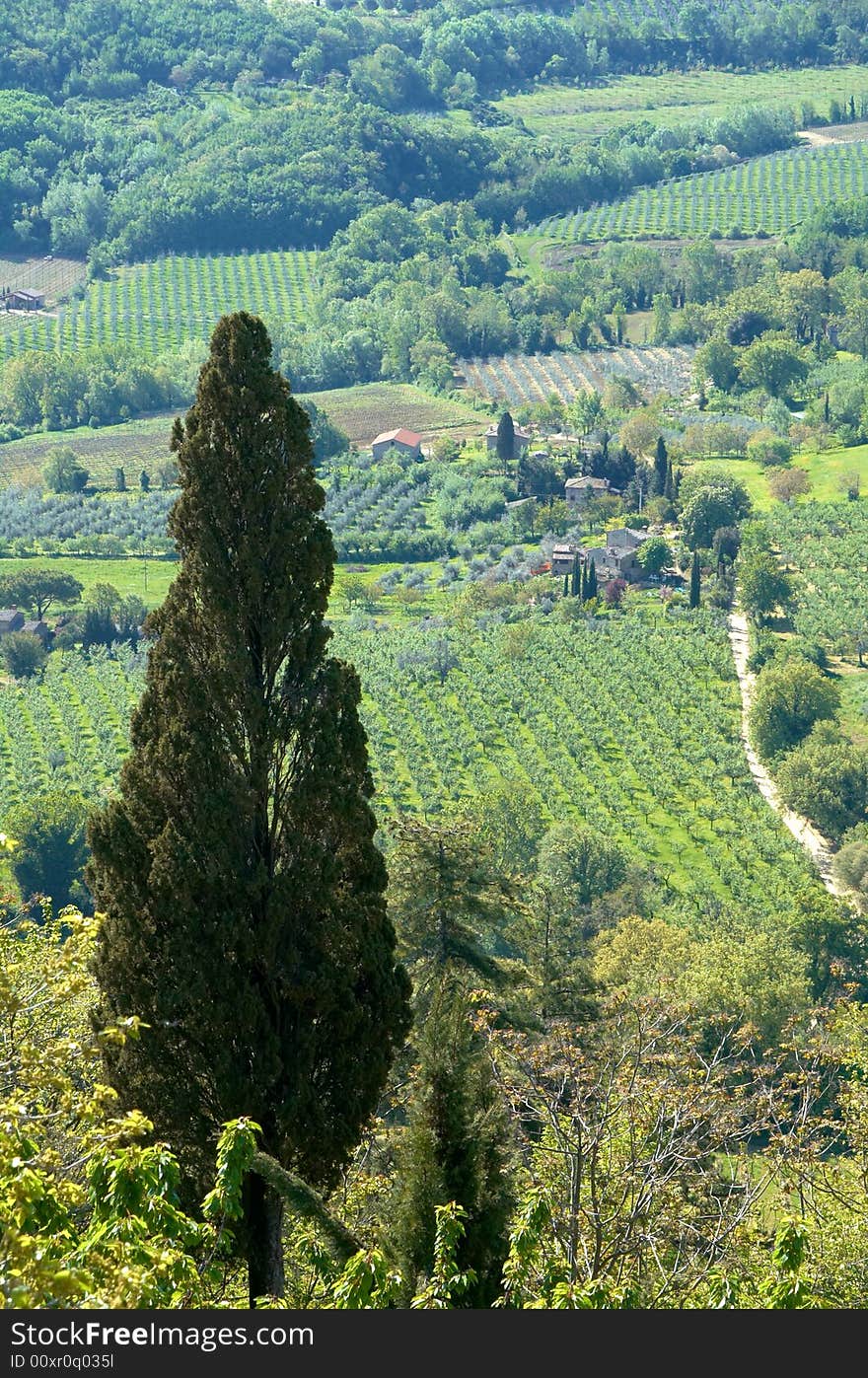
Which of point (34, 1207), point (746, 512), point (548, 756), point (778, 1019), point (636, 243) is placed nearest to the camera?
point (34, 1207)

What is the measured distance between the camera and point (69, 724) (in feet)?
270

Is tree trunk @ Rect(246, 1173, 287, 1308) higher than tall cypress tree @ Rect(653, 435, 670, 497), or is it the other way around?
tree trunk @ Rect(246, 1173, 287, 1308)

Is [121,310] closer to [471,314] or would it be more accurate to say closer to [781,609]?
[471,314]

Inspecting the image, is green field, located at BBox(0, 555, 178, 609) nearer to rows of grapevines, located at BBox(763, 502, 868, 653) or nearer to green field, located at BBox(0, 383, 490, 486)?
green field, located at BBox(0, 383, 490, 486)

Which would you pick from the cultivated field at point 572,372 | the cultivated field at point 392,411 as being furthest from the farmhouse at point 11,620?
the cultivated field at point 572,372

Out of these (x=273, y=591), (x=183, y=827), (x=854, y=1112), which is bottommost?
(x=854, y=1112)

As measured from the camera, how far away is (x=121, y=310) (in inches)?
6555

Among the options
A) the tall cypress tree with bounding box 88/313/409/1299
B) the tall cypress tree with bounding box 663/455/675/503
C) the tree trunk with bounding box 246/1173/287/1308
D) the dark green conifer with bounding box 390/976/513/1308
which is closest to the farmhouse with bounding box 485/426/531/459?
the tall cypress tree with bounding box 663/455/675/503

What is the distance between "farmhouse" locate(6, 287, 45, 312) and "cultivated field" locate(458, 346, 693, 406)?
4059 centimetres

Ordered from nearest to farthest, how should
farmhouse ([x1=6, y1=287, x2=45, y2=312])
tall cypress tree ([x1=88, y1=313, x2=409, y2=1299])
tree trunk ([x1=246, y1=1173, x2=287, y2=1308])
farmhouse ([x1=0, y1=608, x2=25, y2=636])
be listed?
tree trunk ([x1=246, y1=1173, x2=287, y2=1308]) → tall cypress tree ([x1=88, y1=313, x2=409, y2=1299]) → farmhouse ([x1=0, y1=608, x2=25, y2=636]) → farmhouse ([x1=6, y1=287, x2=45, y2=312])

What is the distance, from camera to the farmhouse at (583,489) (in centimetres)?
11369

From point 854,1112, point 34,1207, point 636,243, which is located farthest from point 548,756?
point 636,243

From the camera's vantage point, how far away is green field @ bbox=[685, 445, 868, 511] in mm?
110312

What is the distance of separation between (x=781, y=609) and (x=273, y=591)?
247 ft
